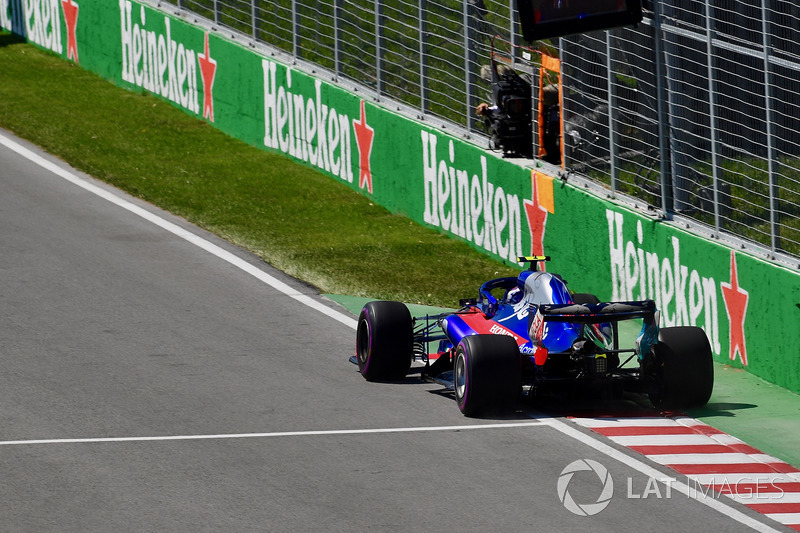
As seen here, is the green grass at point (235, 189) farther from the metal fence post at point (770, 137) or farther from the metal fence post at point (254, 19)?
the metal fence post at point (770, 137)

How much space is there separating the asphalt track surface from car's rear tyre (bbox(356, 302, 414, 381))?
13 centimetres

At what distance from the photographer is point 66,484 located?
8.25 meters

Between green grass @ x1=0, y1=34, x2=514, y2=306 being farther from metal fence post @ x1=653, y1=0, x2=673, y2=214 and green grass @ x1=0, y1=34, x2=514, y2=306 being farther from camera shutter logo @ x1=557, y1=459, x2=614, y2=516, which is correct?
camera shutter logo @ x1=557, y1=459, x2=614, y2=516

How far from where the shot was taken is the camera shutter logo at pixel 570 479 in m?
7.94

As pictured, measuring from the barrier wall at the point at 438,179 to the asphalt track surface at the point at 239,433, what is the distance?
8.08 ft

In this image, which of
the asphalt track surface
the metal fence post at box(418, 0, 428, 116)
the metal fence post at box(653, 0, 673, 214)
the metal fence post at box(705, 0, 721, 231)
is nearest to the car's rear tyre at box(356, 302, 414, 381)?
the asphalt track surface

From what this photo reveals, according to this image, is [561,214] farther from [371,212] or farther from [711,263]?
[371,212]

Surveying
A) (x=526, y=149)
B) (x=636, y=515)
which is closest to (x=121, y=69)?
(x=526, y=149)

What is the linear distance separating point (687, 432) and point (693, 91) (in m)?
4.01

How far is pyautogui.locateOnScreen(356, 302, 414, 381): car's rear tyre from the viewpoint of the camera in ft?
35.2

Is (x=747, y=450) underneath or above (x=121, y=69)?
above

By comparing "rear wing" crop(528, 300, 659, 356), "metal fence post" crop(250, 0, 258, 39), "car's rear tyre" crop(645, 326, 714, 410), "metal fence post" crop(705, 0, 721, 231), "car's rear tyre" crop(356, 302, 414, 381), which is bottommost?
"metal fence post" crop(250, 0, 258, 39)

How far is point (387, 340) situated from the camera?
10.8 metres

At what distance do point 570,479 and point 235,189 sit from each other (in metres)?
10.6
